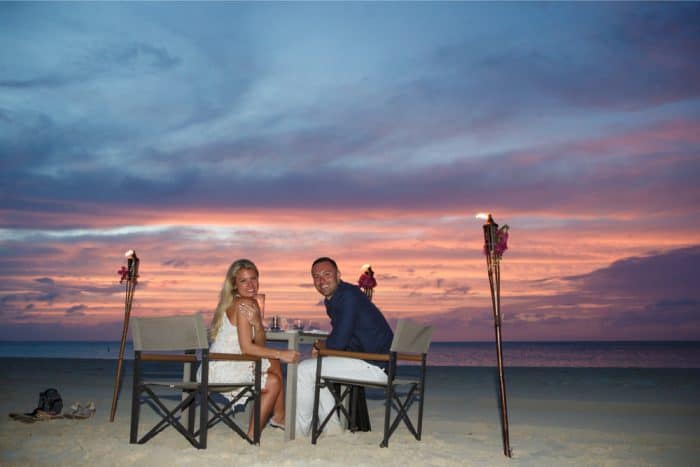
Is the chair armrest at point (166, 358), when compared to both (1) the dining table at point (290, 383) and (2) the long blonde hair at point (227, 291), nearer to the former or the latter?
(2) the long blonde hair at point (227, 291)

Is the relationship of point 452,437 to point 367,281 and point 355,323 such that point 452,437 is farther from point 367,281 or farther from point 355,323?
point 367,281

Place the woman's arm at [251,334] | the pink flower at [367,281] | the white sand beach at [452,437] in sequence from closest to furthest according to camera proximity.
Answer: the white sand beach at [452,437] < the woman's arm at [251,334] < the pink flower at [367,281]

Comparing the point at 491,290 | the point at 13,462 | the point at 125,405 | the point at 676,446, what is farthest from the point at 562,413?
the point at 13,462

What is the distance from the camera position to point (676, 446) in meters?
5.23

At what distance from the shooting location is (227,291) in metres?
5.32

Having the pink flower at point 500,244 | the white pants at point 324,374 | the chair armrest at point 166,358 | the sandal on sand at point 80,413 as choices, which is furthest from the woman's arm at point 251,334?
the sandal on sand at point 80,413

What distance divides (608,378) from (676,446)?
21.7 feet

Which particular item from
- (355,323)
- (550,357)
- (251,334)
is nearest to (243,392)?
(251,334)

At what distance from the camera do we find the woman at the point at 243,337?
16.7 feet

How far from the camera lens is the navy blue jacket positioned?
537cm

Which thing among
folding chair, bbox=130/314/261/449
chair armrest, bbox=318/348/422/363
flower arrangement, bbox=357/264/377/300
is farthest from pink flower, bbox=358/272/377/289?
folding chair, bbox=130/314/261/449

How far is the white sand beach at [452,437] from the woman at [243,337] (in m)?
0.39

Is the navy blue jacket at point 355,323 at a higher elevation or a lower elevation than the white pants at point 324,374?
higher

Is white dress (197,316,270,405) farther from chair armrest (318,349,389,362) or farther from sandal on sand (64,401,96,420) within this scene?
sandal on sand (64,401,96,420)
